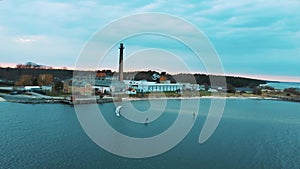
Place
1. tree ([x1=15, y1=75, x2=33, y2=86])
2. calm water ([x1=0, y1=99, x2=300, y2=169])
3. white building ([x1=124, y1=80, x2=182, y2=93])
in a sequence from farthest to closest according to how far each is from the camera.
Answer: white building ([x1=124, y1=80, x2=182, y2=93])
tree ([x1=15, y1=75, x2=33, y2=86])
calm water ([x1=0, y1=99, x2=300, y2=169])

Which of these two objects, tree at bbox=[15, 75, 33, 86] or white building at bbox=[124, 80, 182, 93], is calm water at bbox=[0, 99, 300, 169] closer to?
tree at bbox=[15, 75, 33, 86]

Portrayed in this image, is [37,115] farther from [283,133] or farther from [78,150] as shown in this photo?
[283,133]

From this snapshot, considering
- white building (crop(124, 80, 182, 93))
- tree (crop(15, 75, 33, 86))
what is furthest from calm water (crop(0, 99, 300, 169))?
white building (crop(124, 80, 182, 93))

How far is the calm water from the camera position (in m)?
3.51

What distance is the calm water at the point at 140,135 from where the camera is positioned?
351 cm

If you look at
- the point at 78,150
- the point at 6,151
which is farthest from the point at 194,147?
the point at 6,151

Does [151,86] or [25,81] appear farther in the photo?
[151,86]

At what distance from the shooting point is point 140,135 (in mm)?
5156

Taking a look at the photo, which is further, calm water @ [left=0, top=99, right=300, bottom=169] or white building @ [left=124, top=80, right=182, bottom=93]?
white building @ [left=124, top=80, right=182, bottom=93]

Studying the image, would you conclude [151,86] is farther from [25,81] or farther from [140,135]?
[140,135]

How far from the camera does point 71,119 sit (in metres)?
6.48

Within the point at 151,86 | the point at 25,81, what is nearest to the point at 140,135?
the point at 151,86

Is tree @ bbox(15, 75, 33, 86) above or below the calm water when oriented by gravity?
above

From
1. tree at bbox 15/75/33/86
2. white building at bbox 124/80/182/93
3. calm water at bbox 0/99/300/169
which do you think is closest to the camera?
calm water at bbox 0/99/300/169
